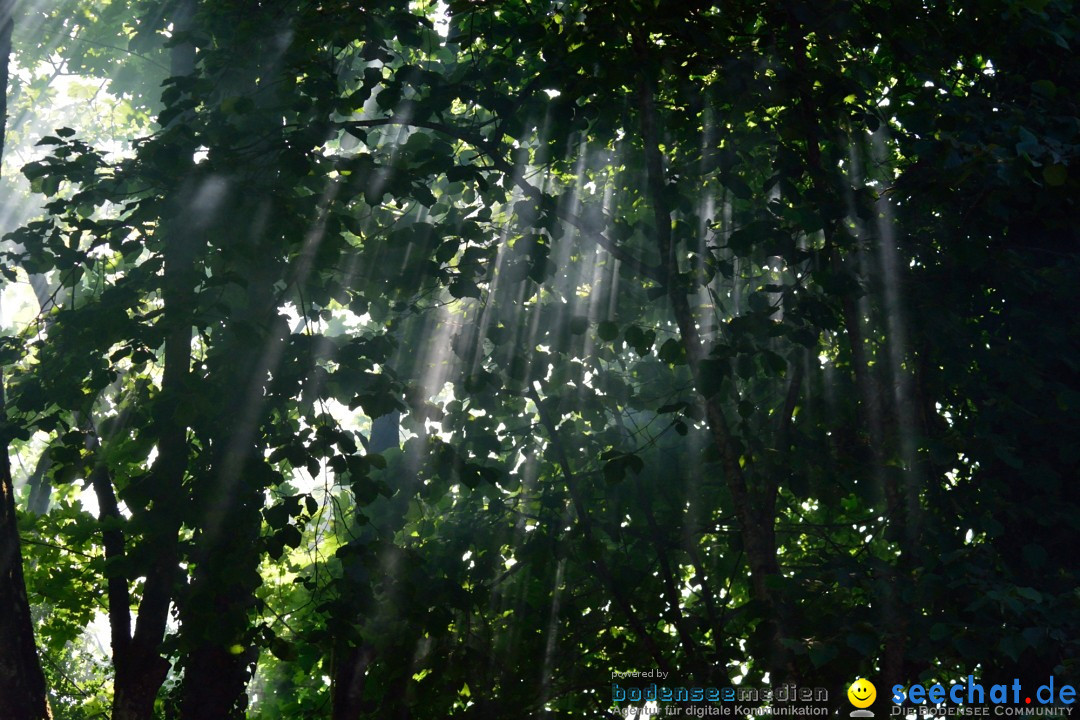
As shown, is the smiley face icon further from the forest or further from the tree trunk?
the tree trunk

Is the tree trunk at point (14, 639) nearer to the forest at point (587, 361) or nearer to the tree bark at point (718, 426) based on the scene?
the forest at point (587, 361)

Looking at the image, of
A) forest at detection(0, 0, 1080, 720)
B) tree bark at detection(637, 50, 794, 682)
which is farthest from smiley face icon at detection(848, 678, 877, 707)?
tree bark at detection(637, 50, 794, 682)

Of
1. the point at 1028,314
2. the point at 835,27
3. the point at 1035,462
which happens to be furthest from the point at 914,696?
the point at 835,27

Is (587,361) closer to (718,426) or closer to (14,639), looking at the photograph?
Answer: (718,426)

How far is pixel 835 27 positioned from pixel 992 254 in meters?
1.40

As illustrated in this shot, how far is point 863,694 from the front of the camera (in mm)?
4539

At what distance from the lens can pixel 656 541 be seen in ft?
16.5

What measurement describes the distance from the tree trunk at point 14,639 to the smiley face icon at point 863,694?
4011 millimetres

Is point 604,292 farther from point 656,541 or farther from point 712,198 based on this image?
point 656,541

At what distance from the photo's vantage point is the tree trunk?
4.52 metres

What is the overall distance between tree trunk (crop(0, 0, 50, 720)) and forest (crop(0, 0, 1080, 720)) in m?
0.02

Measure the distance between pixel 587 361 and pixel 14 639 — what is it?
3.29 metres

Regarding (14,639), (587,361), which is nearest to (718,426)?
(587,361)

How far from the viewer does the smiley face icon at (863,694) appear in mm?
4520
